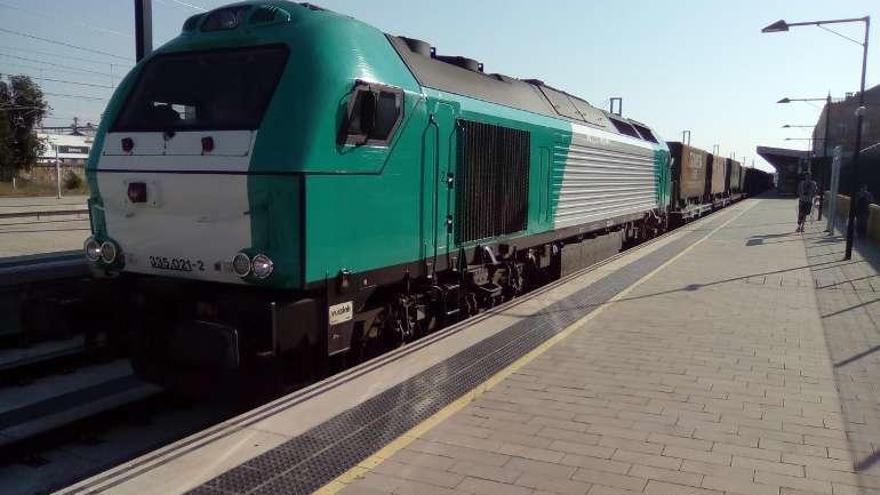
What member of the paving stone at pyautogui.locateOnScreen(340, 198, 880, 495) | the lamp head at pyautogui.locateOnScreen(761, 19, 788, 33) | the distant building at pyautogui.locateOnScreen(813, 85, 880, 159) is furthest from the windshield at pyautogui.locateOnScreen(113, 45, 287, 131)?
the distant building at pyautogui.locateOnScreen(813, 85, 880, 159)

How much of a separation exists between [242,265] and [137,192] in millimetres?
1253

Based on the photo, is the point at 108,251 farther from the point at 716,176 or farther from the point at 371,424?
the point at 716,176

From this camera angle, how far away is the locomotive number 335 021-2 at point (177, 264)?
18.1 ft

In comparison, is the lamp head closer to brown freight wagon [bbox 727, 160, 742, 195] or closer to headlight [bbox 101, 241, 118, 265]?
headlight [bbox 101, 241, 118, 265]

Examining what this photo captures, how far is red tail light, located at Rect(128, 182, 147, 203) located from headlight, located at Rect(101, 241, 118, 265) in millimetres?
514

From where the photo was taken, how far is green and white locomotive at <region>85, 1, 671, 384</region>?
5176 mm

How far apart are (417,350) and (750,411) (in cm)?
278

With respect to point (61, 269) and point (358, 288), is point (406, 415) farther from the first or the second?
point (61, 269)

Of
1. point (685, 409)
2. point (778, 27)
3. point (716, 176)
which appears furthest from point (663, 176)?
point (716, 176)

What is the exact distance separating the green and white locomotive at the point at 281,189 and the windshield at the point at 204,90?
0.01 metres

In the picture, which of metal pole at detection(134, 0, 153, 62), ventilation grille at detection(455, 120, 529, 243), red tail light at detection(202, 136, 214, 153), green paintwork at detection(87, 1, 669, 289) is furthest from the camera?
metal pole at detection(134, 0, 153, 62)

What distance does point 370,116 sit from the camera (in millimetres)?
5574

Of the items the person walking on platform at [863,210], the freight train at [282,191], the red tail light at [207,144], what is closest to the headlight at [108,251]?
the freight train at [282,191]

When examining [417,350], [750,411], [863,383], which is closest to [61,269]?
[417,350]
